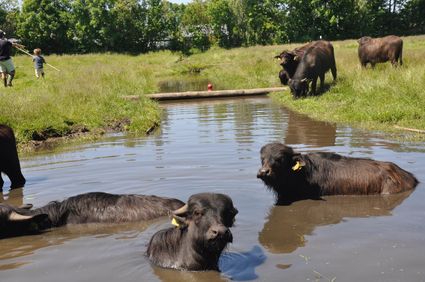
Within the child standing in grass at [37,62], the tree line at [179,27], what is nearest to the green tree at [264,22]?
the tree line at [179,27]

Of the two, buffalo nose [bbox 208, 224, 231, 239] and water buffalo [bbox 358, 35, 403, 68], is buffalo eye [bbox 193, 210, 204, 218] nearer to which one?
buffalo nose [bbox 208, 224, 231, 239]

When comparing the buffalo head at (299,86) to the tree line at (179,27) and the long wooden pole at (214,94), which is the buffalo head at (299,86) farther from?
the tree line at (179,27)

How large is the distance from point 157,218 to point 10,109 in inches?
352

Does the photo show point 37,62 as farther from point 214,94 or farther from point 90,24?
point 90,24

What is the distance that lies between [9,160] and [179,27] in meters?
67.5

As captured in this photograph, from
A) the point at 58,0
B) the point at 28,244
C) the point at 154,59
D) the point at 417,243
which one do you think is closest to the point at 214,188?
the point at 28,244

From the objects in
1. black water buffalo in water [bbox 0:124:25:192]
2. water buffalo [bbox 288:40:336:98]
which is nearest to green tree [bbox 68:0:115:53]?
water buffalo [bbox 288:40:336:98]

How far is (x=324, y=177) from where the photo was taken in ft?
27.1

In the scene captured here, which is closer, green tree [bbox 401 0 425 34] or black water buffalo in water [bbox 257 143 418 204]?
black water buffalo in water [bbox 257 143 418 204]

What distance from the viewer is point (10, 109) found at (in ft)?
47.8

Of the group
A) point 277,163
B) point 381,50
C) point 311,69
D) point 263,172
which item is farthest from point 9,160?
point 381,50

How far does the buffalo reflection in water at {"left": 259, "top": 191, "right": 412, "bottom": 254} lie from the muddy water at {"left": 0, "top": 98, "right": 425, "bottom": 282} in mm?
14

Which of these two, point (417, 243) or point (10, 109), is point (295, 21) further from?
point (417, 243)

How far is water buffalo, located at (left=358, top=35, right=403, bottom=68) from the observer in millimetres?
23000
